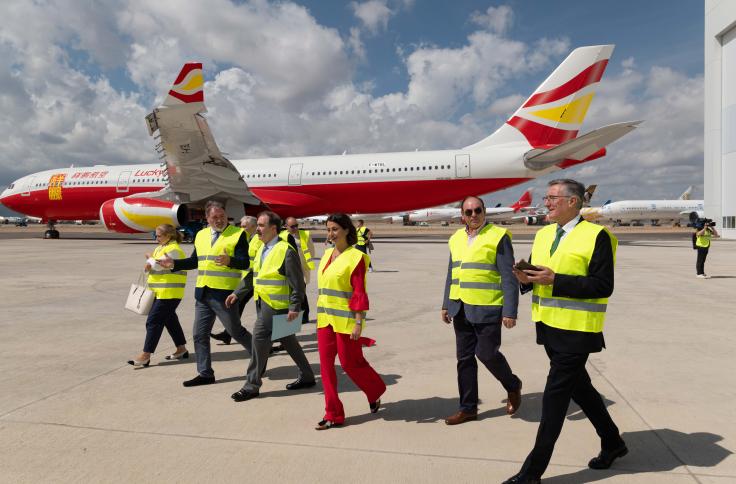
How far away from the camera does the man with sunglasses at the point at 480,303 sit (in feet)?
12.2

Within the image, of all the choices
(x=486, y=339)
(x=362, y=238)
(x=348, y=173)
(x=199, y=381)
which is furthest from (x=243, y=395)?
(x=348, y=173)

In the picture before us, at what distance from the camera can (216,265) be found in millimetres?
4836

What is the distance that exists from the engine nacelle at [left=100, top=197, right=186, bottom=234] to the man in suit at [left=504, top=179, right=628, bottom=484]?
2055 centimetres

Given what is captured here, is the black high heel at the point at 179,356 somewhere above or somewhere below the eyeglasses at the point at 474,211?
below

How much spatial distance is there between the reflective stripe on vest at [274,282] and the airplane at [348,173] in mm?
15540

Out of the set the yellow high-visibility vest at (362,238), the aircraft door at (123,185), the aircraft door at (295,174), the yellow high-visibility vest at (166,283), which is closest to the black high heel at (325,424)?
the yellow high-visibility vest at (166,283)

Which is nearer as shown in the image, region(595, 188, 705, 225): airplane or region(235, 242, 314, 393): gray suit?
region(235, 242, 314, 393): gray suit

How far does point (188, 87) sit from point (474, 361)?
15620 millimetres

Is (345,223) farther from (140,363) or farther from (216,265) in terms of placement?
(140,363)

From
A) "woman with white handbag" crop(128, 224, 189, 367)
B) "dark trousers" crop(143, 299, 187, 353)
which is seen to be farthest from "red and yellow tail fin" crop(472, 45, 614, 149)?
"dark trousers" crop(143, 299, 187, 353)

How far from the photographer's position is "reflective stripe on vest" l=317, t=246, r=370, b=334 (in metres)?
3.68

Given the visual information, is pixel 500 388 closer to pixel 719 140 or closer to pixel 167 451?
pixel 167 451

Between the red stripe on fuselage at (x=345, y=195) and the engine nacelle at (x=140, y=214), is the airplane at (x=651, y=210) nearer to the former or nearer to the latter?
the red stripe on fuselage at (x=345, y=195)

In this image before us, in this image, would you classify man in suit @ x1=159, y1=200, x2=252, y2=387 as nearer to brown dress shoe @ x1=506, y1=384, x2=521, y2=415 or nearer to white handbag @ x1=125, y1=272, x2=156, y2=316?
white handbag @ x1=125, y1=272, x2=156, y2=316
